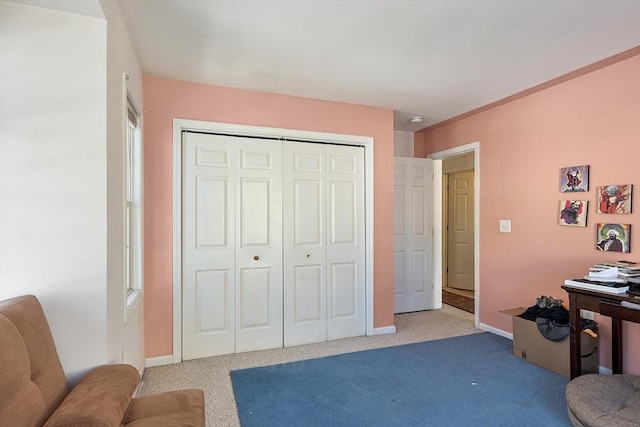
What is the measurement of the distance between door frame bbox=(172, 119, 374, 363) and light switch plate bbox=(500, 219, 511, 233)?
1.38 m

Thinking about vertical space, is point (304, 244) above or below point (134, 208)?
below

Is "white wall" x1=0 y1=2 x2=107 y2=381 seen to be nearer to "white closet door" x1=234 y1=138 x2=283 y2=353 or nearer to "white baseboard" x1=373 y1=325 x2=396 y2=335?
"white closet door" x1=234 y1=138 x2=283 y2=353

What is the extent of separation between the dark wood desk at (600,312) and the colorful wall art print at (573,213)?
0.77 meters

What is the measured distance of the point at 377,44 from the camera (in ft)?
7.61

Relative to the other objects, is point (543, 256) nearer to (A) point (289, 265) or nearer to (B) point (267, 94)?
(A) point (289, 265)

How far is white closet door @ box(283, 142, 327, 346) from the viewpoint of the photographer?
10.8 ft

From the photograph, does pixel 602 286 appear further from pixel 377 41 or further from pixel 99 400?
pixel 99 400

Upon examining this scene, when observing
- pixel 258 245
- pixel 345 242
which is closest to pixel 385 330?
pixel 345 242

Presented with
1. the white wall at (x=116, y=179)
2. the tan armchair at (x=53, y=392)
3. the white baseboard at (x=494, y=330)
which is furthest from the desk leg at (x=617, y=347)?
the white wall at (x=116, y=179)

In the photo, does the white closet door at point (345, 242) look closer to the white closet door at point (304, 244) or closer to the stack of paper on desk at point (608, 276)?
the white closet door at point (304, 244)

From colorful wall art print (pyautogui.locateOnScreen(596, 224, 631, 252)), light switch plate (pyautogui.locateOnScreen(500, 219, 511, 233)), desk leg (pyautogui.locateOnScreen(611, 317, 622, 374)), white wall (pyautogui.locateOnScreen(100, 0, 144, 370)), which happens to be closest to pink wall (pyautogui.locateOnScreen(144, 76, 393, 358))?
white wall (pyautogui.locateOnScreen(100, 0, 144, 370))

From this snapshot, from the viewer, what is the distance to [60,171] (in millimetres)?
1566

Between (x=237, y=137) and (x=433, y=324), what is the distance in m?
3.03

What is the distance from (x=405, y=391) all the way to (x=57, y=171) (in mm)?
2494
